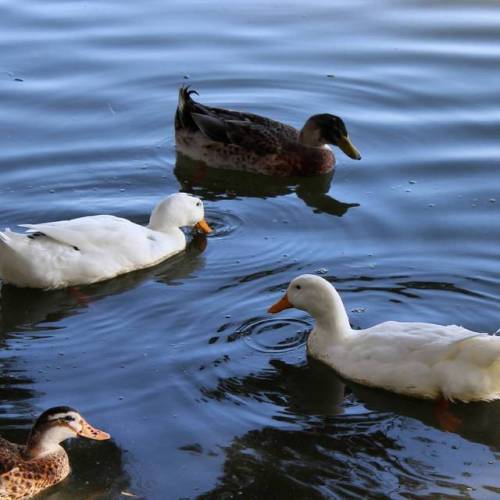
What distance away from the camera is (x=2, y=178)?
31.7 feet

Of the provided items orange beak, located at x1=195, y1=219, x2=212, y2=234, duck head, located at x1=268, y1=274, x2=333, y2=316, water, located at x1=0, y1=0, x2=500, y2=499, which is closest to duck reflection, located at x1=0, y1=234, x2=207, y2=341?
water, located at x1=0, y1=0, x2=500, y2=499

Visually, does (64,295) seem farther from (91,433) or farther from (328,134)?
(328,134)

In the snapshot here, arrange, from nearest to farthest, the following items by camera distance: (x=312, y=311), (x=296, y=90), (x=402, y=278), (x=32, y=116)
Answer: (x=312, y=311), (x=402, y=278), (x=32, y=116), (x=296, y=90)

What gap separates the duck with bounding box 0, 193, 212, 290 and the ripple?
1.24 meters

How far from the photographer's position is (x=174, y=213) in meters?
8.72

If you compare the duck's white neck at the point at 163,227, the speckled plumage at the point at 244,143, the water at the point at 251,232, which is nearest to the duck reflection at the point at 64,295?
the water at the point at 251,232

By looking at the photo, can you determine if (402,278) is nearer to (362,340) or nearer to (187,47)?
(362,340)

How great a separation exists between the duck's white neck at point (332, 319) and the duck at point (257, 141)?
130 inches

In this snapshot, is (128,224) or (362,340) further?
(128,224)

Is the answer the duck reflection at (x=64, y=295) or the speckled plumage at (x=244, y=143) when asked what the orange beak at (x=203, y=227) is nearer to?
the duck reflection at (x=64, y=295)

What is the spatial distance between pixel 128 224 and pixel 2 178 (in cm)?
173

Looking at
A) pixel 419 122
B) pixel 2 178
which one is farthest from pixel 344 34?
pixel 2 178

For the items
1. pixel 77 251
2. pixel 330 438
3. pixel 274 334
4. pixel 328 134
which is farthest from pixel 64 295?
pixel 328 134

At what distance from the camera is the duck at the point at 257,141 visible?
10.2 m
